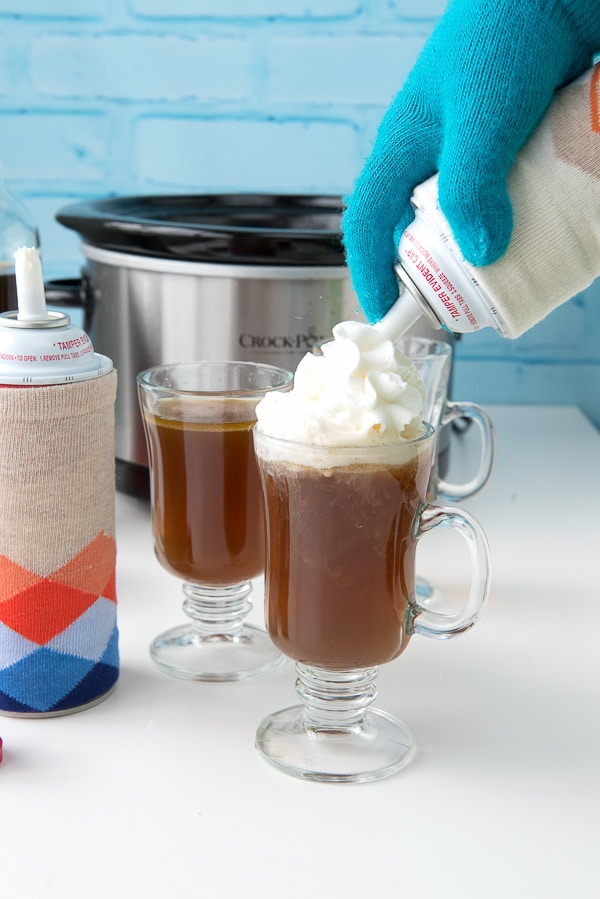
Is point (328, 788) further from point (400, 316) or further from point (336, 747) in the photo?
point (400, 316)

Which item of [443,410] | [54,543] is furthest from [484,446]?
[54,543]

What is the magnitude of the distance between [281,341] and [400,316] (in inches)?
13.9

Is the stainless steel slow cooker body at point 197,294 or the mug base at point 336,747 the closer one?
the mug base at point 336,747

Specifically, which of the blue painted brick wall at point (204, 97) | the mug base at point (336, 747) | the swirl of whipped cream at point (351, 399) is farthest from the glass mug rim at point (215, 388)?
the blue painted brick wall at point (204, 97)

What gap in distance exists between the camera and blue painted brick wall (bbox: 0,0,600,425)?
1.45 meters

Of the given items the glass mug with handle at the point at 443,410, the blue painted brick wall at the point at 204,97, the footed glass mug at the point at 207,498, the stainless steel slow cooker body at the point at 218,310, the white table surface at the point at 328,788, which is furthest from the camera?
the blue painted brick wall at the point at 204,97

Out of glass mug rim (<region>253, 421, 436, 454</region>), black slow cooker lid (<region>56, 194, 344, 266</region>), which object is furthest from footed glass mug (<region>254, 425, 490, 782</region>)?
black slow cooker lid (<region>56, 194, 344, 266</region>)

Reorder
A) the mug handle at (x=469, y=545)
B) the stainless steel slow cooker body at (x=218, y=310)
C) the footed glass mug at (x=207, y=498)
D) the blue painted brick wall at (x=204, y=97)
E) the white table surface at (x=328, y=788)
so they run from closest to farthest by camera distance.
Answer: the white table surface at (x=328, y=788) → the mug handle at (x=469, y=545) → the footed glass mug at (x=207, y=498) → the stainless steel slow cooker body at (x=218, y=310) → the blue painted brick wall at (x=204, y=97)

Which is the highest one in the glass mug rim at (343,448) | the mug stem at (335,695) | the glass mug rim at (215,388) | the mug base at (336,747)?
the glass mug rim at (343,448)

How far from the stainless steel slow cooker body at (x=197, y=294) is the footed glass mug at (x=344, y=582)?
1.32 feet

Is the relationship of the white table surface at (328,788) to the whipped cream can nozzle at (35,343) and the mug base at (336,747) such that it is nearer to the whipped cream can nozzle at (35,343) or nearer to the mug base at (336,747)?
the mug base at (336,747)

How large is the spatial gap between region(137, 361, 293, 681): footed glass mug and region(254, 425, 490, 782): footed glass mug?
104mm

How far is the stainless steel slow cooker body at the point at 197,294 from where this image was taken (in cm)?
99

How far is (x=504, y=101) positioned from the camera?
2.02ft
